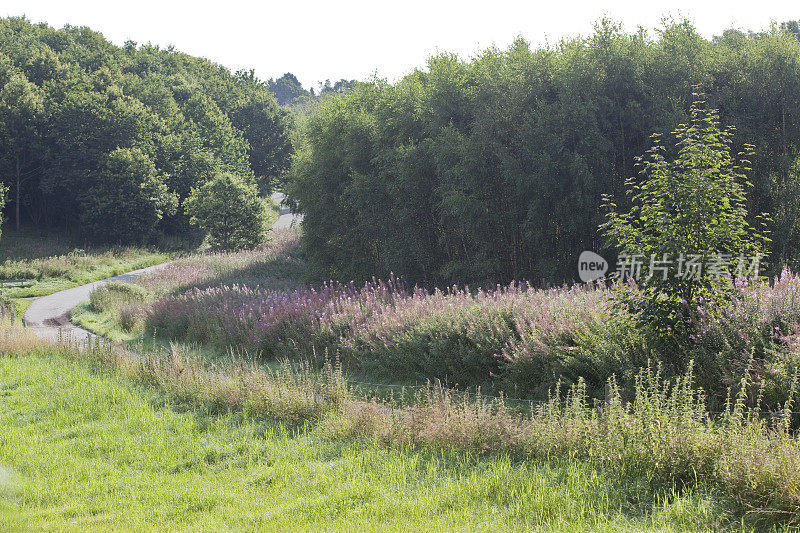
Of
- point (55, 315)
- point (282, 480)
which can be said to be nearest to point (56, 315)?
point (55, 315)

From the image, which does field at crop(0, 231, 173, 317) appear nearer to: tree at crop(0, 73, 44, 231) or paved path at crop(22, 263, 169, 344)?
paved path at crop(22, 263, 169, 344)

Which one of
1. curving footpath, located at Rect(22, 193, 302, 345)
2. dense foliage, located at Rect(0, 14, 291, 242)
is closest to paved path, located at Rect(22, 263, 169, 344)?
curving footpath, located at Rect(22, 193, 302, 345)

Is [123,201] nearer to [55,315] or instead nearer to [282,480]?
[55,315]

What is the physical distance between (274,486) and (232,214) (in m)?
28.5

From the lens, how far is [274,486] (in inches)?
197

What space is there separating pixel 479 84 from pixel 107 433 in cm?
1236

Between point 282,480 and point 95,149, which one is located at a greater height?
point 95,149

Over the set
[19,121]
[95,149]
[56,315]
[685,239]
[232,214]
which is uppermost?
[19,121]

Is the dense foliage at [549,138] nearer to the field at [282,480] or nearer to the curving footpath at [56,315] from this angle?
the curving footpath at [56,315]

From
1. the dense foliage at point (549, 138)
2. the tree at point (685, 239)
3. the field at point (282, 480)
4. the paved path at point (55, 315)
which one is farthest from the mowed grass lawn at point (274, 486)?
the dense foliage at point (549, 138)

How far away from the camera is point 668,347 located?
271 inches

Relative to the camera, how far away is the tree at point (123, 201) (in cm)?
3788

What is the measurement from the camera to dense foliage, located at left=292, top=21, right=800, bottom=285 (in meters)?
13.7

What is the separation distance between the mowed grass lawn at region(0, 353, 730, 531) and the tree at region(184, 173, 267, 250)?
25.6 m
